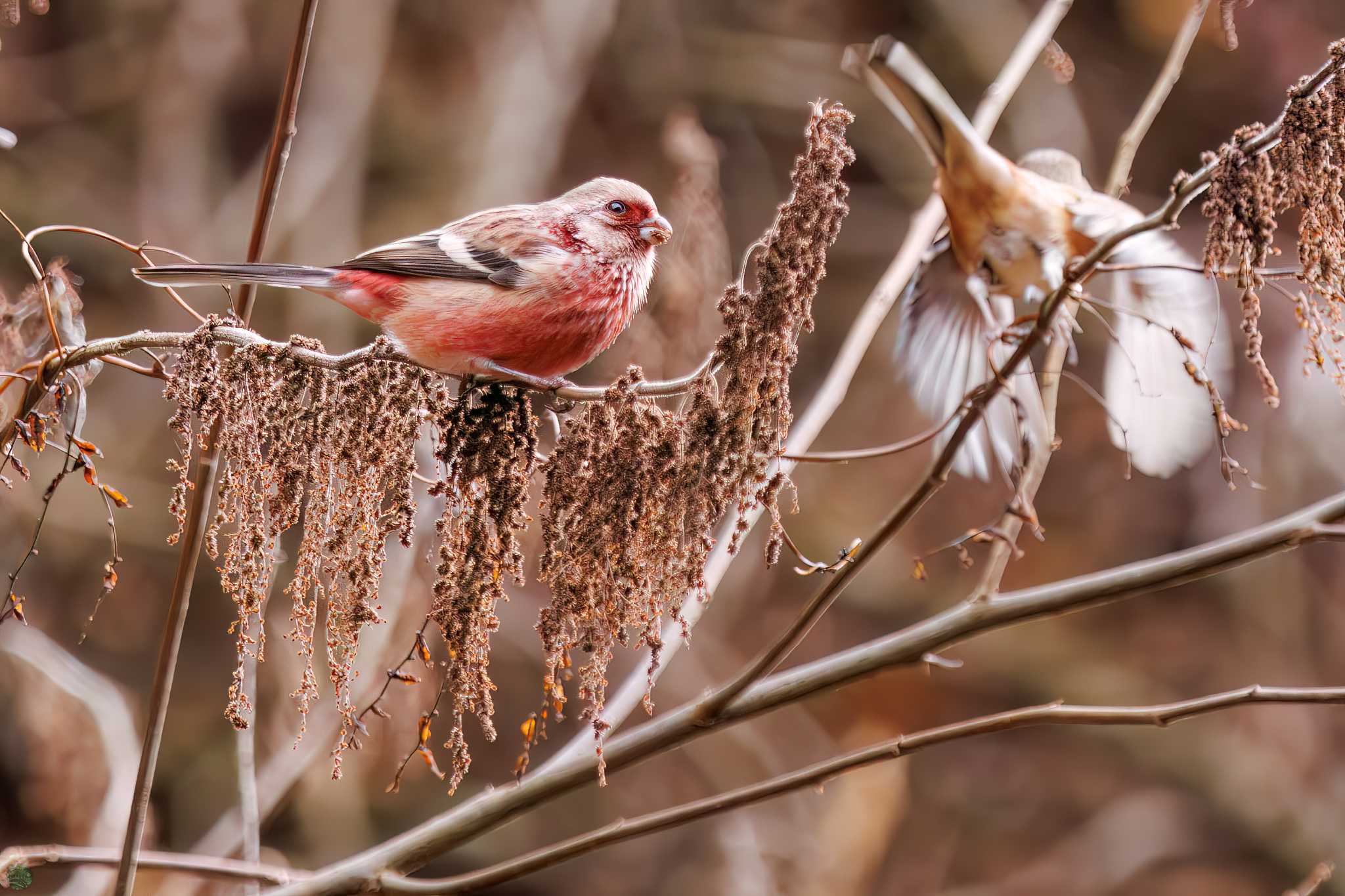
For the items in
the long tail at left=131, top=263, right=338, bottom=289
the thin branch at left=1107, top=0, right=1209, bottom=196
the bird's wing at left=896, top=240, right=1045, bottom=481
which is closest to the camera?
the long tail at left=131, top=263, right=338, bottom=289

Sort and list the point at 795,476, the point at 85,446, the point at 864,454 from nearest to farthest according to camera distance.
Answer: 1. the point at 864,454
2. the point at 85,446
3. the point at 795,476

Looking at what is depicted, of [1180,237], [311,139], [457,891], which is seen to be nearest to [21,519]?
[311,139]

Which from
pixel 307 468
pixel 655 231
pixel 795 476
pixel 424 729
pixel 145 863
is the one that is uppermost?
pixel 795 476

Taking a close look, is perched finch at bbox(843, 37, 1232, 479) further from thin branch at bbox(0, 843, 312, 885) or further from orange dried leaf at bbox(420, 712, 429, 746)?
thin branch at bbox(0, 843, 312, 885)

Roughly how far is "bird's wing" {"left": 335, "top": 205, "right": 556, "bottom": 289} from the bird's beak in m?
0.23

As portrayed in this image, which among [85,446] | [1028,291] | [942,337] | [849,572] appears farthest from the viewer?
[942,337]

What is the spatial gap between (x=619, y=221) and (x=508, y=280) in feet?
1.20

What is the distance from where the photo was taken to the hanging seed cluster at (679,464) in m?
1.65

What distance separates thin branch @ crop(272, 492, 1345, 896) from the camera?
174 cm

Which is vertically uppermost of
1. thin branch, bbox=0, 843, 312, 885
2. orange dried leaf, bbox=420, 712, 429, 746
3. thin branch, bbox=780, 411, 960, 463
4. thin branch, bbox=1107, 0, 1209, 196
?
thin branch, bbox=1107, 0, 1209, 196

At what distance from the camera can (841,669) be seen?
6.23 ft

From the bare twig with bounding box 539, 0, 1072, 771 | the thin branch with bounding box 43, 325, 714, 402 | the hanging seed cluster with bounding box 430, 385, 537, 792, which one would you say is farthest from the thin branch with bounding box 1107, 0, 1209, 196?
the hanging seed cluster with bounding box 430, 385, 537, 792

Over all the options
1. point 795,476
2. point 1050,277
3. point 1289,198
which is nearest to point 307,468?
point 1289,198

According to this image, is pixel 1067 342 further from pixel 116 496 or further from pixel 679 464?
pixel 116 496
